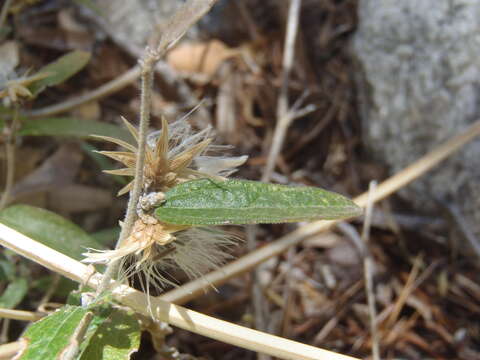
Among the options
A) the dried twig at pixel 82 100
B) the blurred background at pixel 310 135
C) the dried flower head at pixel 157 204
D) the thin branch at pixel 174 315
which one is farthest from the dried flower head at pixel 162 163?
the dried twig at pixel 82 100

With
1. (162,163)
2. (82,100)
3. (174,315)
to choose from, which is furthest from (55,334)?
(82,100)

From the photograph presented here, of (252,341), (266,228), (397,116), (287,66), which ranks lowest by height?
(252,341)

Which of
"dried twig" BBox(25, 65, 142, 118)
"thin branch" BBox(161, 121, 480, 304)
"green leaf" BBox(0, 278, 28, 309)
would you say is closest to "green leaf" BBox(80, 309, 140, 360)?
"thin branch" BBox(161, 121, 480, 304)

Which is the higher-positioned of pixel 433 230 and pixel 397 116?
pixel 397 116

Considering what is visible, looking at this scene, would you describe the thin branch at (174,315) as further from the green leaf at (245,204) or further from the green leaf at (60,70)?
the green leaf at (60,70)

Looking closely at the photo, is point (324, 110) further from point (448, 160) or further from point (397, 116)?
point (448, 160)

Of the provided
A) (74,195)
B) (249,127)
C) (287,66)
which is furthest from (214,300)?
(287,66)
